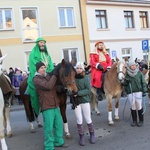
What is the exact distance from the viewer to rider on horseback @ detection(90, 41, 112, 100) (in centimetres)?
821

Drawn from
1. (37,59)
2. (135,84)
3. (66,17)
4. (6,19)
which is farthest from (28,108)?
(66,17)

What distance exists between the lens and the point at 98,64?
8.12 meters

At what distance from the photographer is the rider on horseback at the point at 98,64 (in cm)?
821

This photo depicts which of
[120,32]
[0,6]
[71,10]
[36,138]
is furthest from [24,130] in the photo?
[120,32]

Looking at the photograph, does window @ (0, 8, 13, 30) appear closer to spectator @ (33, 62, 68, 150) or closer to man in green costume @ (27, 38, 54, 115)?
man in green costume @ (27, 38, 54, 115)

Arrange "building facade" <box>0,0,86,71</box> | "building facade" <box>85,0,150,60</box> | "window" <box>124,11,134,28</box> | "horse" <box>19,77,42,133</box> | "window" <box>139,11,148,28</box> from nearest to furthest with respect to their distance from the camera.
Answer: "horse" <box>19,77,42,133</box>, "building facade" <box>0,0,86,71</box>, "building facade" <box>85,0,150,60</box>, "window" <box>124,11,134,28</box>, "window" <box>139,11,148,28</box>

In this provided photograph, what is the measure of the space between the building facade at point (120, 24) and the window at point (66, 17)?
4.57ft

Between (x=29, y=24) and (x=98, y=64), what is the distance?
13.4 m

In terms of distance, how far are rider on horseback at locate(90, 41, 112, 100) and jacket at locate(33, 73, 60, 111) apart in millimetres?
2849

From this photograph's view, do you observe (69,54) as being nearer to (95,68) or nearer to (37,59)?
(95,68)

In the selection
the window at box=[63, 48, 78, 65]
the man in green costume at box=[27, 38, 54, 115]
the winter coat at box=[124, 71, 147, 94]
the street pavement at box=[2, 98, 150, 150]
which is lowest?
the street pavement at box=[2, 98, 150, 150]

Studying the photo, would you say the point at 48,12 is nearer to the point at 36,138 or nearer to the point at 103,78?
the point at 103,78

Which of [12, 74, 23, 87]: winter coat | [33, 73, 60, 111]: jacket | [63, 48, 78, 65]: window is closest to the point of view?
[33, 73, 60, 111]: jacket

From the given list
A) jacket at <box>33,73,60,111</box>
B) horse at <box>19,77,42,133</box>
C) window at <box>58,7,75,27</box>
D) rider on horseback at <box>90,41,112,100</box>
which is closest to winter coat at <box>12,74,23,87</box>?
horse at <box>19,77,42,133</box>
